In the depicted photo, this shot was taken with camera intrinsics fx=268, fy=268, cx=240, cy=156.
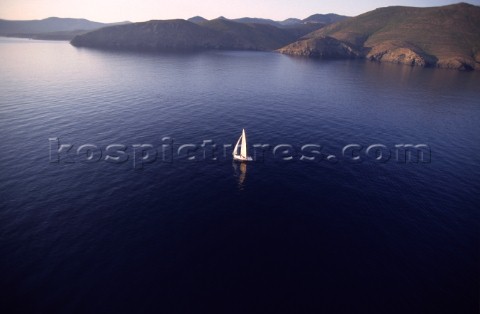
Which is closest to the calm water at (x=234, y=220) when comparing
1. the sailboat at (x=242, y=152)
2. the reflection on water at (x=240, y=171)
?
the reflection on water at (x=240, y=171)

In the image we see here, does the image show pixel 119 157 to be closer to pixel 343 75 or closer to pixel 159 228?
pixel 159 228

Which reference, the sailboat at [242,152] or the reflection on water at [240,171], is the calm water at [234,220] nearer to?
the reflection on water at [240,171]

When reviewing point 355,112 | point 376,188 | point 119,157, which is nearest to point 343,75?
point 355,112

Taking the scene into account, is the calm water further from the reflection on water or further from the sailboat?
the sailboat

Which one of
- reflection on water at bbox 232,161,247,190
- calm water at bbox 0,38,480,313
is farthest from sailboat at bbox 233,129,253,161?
calm water at bbox 0,38,480,313

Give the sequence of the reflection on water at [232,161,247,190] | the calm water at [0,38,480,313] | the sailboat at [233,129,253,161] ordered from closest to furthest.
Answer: the calm water at [0,38,480,313] → the reflection on water at [232,161,247,190] → the sailboat at [233,129,253,161]

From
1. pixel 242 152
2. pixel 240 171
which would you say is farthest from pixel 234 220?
pixel 242 152

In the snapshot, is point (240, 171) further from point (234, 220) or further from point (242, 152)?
point (234, 220)
